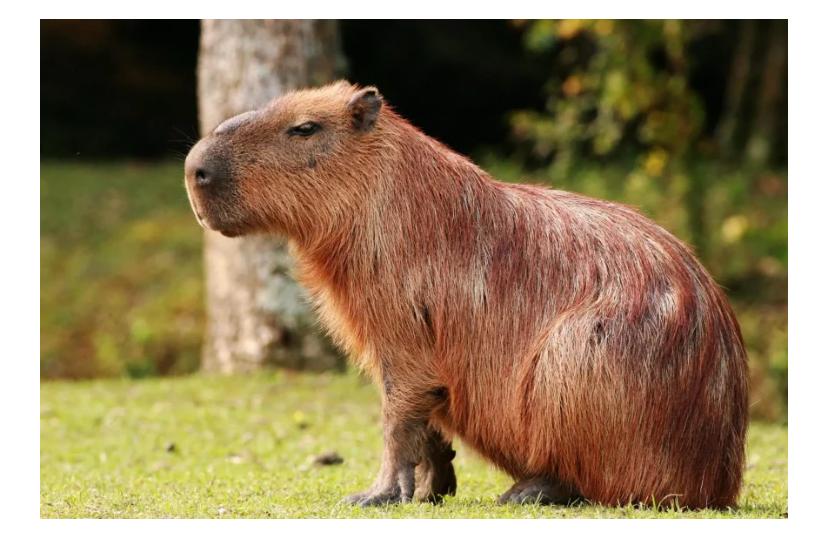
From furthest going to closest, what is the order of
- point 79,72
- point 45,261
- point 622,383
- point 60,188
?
point 79,72, point 60,188, point 45,261, point 622,383

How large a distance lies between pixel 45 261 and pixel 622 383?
10.2 metres

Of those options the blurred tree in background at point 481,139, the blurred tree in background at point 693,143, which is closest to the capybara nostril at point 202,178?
the blurred tree in background at point 481,139

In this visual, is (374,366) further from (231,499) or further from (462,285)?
(231,499)

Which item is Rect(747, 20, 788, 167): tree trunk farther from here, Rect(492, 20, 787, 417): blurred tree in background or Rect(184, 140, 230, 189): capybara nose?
Rect(184, 140, 230, 189): capybara nose

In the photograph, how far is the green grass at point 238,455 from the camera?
215 inches

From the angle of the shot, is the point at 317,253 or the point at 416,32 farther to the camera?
the point at 416,32

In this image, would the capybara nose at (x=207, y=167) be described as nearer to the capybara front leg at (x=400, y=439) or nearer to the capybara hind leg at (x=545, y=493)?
the capybara front leg at (x=400, y=439)

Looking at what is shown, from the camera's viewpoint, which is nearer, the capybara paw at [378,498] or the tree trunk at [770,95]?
the capybara paw at [378,498]

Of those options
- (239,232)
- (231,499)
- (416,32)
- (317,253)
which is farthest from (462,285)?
(416,32)

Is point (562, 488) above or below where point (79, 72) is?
below

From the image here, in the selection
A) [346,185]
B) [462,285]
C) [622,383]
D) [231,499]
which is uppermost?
[346,185]

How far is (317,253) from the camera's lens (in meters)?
5.70

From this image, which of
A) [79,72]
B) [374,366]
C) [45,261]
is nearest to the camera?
[374,366]

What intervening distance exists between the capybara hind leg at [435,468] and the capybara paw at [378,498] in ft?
1.21
